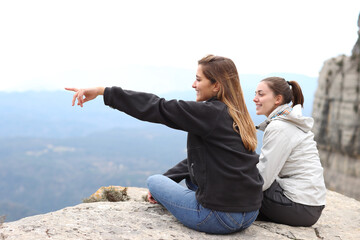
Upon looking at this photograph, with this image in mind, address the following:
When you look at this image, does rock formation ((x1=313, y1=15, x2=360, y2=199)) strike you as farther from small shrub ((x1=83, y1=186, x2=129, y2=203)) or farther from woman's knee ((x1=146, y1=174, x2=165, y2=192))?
woman's knee ((x1=146, y1=174, x2=165, y2=192))

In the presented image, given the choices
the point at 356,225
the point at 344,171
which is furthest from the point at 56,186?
the point at 356,225

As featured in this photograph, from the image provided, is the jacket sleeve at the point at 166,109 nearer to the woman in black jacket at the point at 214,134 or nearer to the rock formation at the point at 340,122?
the woman in black jacket at the point at 214,134

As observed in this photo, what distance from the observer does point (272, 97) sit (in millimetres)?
3957

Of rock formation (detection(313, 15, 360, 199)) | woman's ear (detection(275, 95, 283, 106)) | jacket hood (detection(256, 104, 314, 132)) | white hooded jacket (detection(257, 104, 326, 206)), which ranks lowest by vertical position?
rock formation (detection(313, 15, 360, 199))

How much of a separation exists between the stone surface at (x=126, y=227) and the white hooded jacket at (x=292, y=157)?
1.50ft

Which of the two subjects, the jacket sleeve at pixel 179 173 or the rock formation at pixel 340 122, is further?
the rock formation at pixel 340 122

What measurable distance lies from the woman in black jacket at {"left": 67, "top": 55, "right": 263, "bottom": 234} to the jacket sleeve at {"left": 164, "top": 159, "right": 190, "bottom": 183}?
1.87ft

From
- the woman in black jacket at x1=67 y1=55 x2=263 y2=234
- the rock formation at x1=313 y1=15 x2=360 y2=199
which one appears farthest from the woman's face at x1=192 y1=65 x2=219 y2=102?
the rock formation at x1=313 y1=15 x2=360 y2=199

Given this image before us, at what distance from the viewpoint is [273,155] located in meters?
3.63

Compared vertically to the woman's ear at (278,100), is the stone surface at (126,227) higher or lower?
lower

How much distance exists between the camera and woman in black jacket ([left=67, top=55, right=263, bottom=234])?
3.06 metres

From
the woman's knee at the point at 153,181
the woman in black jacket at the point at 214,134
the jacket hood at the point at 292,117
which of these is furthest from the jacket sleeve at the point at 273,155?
the woman's knee at the point at 153,181

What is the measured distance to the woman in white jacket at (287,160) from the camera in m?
3.67

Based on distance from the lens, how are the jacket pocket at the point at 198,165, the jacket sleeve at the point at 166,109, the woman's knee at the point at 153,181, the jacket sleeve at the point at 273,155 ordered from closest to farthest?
the jacket sleeve at the point at 166,109 < the jacket pocket at the point at 198,165 < the jacket sleeve at the point at 273,155 < the woman's knee at the point at 153,181
